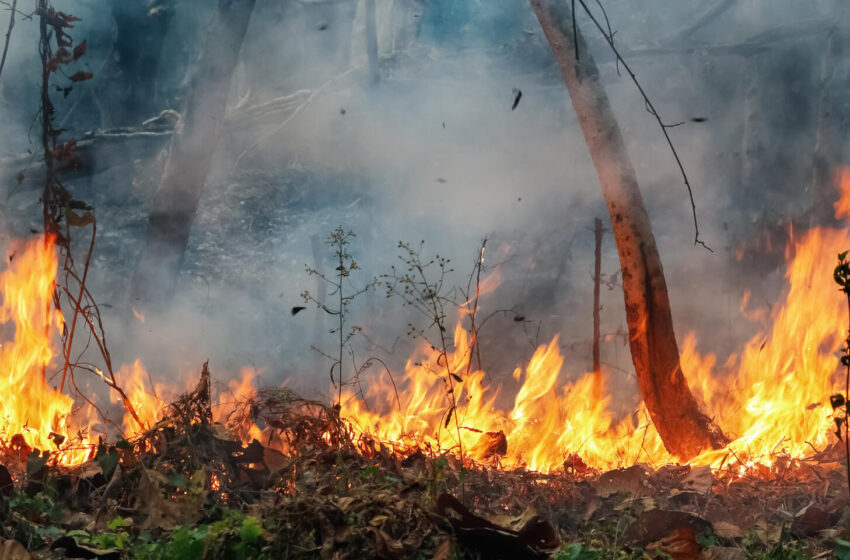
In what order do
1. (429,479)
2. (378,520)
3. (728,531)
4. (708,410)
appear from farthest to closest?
(708,410) < (728,531) < (429,479) < (378,520)

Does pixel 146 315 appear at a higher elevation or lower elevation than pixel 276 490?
higher

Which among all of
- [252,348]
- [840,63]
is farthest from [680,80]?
[252,348]

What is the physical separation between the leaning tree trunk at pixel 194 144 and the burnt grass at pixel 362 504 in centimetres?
261

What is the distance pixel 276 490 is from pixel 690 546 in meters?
1.76

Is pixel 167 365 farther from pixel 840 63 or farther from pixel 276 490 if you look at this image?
pixel 840 63

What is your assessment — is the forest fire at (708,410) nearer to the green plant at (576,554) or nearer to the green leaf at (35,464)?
the green plant at (576,554)

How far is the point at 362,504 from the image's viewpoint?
Result: 267 centimetres

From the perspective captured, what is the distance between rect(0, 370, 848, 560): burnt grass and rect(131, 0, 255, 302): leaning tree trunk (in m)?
2.61

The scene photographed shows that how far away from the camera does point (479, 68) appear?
36.0 ft

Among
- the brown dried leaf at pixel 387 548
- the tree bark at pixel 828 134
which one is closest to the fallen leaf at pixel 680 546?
the brown dried leaf at pixel 387 548

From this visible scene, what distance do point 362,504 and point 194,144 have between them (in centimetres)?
487

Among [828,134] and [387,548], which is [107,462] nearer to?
[387,548]

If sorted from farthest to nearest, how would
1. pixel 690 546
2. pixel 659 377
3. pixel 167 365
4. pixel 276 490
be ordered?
pixel 167 365
pixel 659 377
pixel 276 490
pixel 690 546

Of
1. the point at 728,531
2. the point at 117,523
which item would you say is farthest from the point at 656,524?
the point at 117,523
